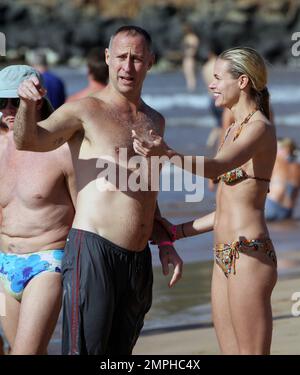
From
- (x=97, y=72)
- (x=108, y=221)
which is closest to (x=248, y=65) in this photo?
(x=108, y=221)

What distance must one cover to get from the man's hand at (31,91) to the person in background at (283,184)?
7.17 m

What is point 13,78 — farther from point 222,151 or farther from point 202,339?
point 202,339

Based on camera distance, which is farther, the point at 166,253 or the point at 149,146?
the point at 166,253

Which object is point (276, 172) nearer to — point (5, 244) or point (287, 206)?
point (287, 206)

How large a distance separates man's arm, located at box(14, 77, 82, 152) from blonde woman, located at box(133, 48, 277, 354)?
646 millimetres

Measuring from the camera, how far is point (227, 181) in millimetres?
4676

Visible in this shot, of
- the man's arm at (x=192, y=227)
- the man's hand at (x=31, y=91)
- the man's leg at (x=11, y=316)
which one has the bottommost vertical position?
the man's leg at (x=11, y=316)

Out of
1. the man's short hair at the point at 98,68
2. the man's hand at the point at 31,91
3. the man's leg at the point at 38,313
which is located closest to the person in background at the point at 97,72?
the man's short hair at the point at 98,68

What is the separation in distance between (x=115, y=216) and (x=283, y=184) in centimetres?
679

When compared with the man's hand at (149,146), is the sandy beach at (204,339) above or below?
below

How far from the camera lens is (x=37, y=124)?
434 cm

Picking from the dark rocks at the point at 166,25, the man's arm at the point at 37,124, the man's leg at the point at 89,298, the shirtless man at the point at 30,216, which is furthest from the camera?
the dark rocks at the point at 166,25

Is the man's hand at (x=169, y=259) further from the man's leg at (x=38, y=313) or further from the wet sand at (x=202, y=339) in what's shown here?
the wet sand at (x=202, y=339)

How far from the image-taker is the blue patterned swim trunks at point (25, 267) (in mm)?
4836
